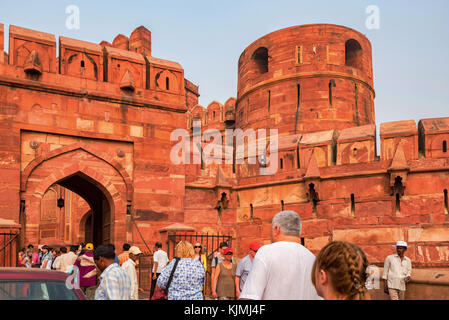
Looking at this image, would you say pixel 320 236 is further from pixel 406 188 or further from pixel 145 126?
pixel 145 126

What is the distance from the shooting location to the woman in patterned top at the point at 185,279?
461cm

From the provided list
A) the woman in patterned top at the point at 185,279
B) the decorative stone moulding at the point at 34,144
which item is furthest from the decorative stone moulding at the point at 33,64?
the woman in patterned top at the point at 185,279

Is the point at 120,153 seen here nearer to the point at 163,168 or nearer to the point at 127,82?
the point at 163,168

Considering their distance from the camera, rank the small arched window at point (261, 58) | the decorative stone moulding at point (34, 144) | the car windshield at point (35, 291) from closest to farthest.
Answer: the car windshield at point (35, 291), the decorative stone moulding at point (34, 144), the small arched window at point (261, 58)

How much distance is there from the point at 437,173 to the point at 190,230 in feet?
19.0

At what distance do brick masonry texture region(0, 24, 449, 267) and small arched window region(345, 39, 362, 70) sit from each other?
514cm

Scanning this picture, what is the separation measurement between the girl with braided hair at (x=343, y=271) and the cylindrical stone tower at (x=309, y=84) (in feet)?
46.6

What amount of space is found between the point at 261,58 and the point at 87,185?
7.76m

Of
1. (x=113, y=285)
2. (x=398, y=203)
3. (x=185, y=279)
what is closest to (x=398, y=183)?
(x=398, y=203)

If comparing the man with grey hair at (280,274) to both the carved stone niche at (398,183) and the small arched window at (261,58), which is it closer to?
the carved stone niche at (398,183)

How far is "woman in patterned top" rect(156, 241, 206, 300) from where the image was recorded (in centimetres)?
461

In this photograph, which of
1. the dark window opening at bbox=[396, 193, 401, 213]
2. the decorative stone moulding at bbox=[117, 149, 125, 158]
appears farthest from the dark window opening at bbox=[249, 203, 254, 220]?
the dark window opening at bbox=[396, 193, 401, 213]

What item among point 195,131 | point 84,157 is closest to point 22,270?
point 84,157
